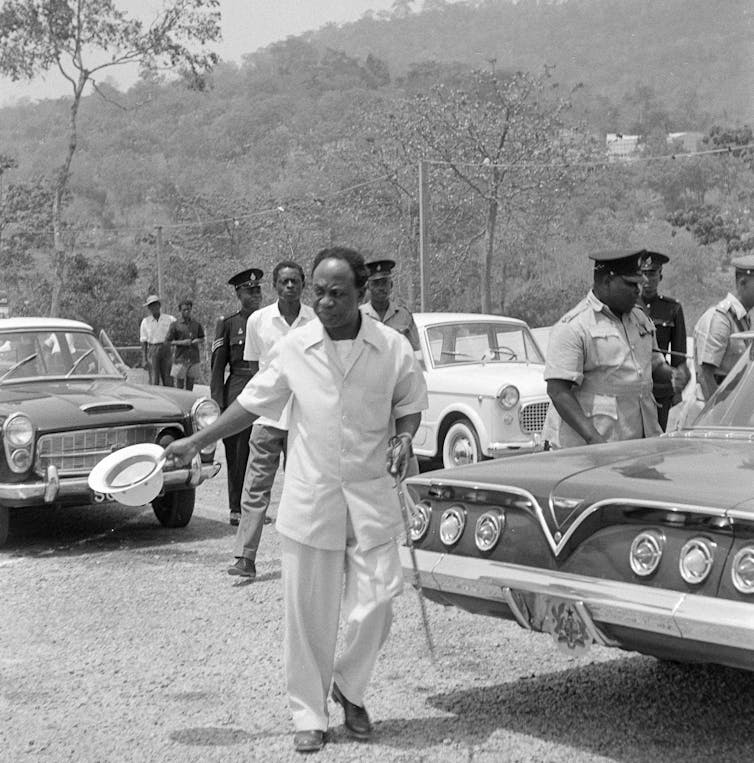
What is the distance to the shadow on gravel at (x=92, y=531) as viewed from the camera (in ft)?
30.7

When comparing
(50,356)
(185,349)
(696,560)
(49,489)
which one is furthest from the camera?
(185,349)

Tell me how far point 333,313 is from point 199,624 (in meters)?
2.60

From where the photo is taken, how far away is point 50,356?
34.2ft

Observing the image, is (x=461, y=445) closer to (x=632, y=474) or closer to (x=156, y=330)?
(x=632, y=474)

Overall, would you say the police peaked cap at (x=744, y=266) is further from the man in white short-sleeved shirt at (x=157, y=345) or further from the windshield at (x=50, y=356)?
the man in white short-sleeved shirt at (x=157, y=345)

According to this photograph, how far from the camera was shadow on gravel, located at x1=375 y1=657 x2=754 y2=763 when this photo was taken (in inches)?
186

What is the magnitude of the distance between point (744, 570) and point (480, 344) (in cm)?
1030

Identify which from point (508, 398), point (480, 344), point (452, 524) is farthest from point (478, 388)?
point (452, 524)

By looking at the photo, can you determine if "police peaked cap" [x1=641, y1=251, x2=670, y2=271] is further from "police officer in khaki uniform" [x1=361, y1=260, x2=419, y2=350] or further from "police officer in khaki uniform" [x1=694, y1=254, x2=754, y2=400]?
"police officer in khaki uniform" [x1=361, y1=260, x2=419, y2=350]

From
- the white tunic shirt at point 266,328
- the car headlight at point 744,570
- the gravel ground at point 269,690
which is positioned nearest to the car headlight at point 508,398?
the white tunic shirt at point 266,328

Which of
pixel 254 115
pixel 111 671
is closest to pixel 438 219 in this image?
pixel 111 671

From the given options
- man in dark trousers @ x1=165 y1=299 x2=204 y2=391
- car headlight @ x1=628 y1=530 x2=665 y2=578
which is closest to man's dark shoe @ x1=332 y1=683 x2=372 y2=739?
car headlight @ x1=628 y1=530 x2=665 y2=578

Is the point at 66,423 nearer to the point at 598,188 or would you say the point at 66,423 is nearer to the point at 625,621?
the point at 625,621

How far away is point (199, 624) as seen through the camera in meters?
6.79
